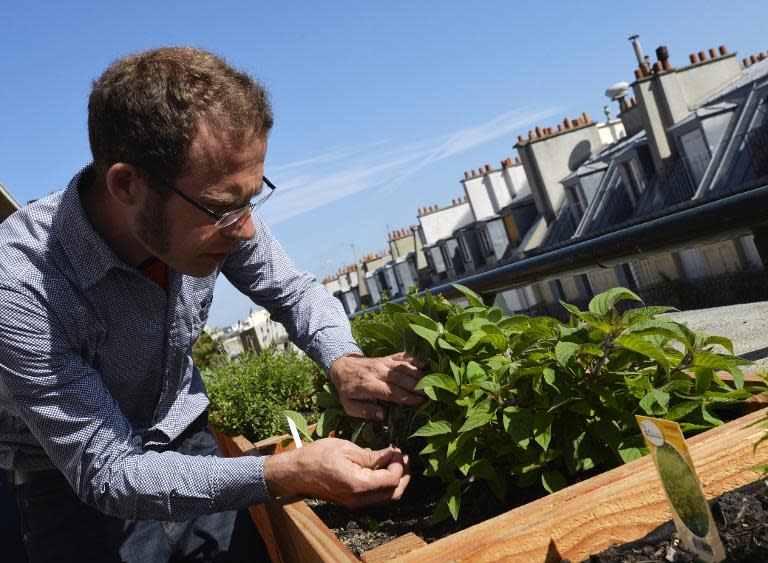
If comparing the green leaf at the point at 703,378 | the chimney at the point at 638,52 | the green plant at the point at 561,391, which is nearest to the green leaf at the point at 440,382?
the green plant at the point at 561,391

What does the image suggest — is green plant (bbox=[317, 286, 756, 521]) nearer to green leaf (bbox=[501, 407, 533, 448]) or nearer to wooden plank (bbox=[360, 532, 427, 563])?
green leaf (bbox=[501, 407, 533, 448])

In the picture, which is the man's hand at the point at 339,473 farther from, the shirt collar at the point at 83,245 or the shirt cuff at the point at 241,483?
the shirt collar at the point at 83,245

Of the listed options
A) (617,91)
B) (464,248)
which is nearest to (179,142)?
(617,91)

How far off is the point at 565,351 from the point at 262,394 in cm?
261

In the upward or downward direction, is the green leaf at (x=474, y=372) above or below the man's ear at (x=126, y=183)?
below

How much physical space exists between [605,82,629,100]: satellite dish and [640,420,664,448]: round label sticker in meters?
32.1

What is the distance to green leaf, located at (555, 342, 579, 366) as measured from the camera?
134 centimetres

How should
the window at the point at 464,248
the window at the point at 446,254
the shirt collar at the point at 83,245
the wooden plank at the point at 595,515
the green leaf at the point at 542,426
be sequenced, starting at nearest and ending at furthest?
the wooden plank at the point at 595,515, the green leaf at the point at 542,426, the shirt collar at the point at 83,245, the window at the point at 464,248, the window at the point at 446,254

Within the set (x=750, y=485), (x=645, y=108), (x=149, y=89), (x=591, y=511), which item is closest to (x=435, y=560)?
(x=591, y=511)

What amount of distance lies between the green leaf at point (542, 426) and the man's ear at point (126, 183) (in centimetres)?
102

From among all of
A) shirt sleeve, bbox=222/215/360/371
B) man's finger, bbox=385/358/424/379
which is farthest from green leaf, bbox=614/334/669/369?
shirt sleeve, bbox=222/215/360/371

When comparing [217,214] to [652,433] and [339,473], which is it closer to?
[339,473]

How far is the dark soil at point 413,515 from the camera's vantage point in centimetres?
166

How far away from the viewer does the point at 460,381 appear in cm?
166
